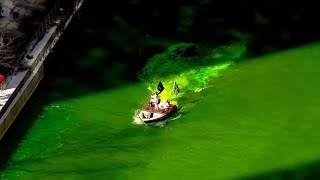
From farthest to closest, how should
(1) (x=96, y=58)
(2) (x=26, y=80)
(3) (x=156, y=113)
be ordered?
(1) (x=96, y=58)
(2) (x=26, y=80)
(3) (x=156, y=113)

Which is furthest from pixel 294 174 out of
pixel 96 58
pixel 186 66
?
pixel 96 58

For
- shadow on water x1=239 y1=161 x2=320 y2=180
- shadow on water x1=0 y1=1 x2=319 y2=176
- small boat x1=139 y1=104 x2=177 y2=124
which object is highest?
shadow on water x1=0 y1=1 x2=319 y2=176

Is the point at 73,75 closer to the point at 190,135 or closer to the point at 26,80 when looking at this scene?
the point at 26,80

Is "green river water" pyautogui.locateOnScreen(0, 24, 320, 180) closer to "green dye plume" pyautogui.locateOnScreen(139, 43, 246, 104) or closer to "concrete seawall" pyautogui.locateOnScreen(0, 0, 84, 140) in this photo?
"green dye plume" pyautogui.locateOnScreen(139, 43, 246, 104)

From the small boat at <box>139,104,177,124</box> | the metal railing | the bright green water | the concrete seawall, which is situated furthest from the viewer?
the metal railing

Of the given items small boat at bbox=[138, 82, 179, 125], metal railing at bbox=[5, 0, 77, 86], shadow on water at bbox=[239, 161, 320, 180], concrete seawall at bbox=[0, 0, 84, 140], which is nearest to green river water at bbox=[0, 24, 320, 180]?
shadow on water at bbox=[239, 161, 320, 180]

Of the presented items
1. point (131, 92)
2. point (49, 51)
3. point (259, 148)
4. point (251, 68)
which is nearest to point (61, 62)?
point (49, 51)
